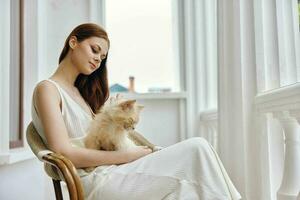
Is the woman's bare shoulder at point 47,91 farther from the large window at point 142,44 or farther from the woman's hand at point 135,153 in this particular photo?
the large window at point 142,44

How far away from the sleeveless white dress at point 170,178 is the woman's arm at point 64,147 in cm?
4

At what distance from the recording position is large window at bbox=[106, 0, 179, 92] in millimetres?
3031

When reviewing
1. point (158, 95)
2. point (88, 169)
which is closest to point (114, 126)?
point (88, 169)

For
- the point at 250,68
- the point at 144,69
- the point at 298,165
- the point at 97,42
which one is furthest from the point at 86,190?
the point at 144,69

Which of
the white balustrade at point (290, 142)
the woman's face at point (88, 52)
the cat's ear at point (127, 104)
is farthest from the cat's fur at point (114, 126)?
the white balustrade at point (290, 142)

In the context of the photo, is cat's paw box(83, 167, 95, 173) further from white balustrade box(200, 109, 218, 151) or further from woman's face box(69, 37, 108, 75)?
white balustrade box(200, 109, 218, 151)

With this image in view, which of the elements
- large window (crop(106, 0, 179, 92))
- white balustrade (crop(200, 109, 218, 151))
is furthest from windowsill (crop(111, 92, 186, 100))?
white balustrade (crop(200, 109, 218, 151))

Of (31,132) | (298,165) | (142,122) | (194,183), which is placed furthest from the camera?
(142,122)

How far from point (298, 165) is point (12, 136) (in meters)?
1.85

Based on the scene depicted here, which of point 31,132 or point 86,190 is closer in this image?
point 86,190

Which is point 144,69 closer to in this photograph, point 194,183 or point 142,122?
point 142,122

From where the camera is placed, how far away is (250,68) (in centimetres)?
158

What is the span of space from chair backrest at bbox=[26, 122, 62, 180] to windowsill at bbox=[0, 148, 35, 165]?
20.4 inches

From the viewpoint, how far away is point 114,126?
126 centimetres
